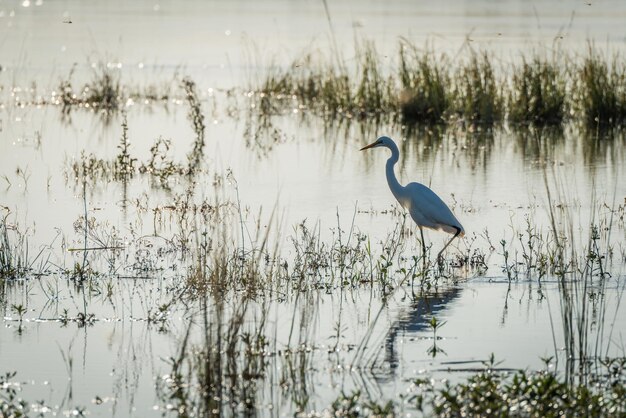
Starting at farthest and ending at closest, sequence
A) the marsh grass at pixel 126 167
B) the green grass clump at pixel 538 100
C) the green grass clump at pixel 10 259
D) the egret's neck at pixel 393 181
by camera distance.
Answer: the green grass clump at pixel 538 100, the marsh grass at pixel 126 167, the egret's neck at pixel 393 181, the green grass clump at pixel 10 259

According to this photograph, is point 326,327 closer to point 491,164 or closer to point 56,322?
point 56,322

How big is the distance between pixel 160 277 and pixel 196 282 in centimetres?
71

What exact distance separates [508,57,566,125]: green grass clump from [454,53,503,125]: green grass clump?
0.78 ft

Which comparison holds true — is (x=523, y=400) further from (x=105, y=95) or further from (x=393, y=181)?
(x=105, y=95)

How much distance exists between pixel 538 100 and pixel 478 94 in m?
0.85

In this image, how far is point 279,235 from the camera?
6.25 m

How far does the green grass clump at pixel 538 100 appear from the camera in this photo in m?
16.2

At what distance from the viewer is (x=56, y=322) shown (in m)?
6.68

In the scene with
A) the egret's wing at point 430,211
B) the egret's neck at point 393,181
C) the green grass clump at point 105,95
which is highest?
Result: the green grass clump at point 105,95

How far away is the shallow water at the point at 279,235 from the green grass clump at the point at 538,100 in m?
0.43

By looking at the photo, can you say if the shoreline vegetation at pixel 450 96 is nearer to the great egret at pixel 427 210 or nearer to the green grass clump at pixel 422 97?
the green grass clump at pixel 422 97

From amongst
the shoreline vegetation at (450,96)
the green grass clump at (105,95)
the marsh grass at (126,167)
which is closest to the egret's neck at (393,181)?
the marsh grass at (126,167)

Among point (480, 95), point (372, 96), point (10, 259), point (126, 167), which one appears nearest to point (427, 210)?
point (10, 259)

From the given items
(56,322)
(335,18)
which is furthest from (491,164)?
(335,18)
